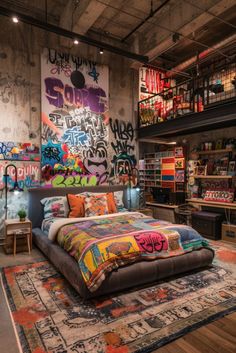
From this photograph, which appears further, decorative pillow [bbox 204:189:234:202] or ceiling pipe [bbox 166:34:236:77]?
ceiling pipe [bbox 166:34:236:77]

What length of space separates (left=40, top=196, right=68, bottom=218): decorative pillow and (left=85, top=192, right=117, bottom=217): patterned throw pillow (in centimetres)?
44

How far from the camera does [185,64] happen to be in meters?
6.22

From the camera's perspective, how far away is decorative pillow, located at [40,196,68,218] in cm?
430

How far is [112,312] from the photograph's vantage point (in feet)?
7.38

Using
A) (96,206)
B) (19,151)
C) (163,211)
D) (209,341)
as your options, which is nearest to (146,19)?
(19,151)

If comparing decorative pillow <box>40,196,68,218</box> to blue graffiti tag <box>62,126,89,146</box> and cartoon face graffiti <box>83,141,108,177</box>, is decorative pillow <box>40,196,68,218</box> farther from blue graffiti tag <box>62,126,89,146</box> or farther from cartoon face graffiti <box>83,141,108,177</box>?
blue graffiti tag <box>62,126,89,146</box>

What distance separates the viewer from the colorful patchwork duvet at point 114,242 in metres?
2.50

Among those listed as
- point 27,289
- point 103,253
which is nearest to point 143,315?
point 103,253

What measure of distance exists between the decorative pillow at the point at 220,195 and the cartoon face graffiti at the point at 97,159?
7.88ft

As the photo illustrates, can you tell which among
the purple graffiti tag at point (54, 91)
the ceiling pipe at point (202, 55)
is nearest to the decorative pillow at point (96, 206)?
the purple graffiti tag at point (54, 91)

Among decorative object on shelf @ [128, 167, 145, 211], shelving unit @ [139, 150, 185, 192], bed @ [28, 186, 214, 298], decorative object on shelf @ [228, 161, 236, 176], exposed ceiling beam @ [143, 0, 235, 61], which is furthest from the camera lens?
shelving unit @ [139, 150, 185, 192]

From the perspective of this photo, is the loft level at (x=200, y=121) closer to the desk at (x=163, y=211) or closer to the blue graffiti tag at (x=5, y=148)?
the desk at (x=163, y=211)

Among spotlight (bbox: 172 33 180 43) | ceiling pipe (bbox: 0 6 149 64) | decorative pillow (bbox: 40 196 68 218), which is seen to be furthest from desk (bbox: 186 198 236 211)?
spotlight (bbox: 172 33 180 43)

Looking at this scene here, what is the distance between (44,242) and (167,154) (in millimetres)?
3918
